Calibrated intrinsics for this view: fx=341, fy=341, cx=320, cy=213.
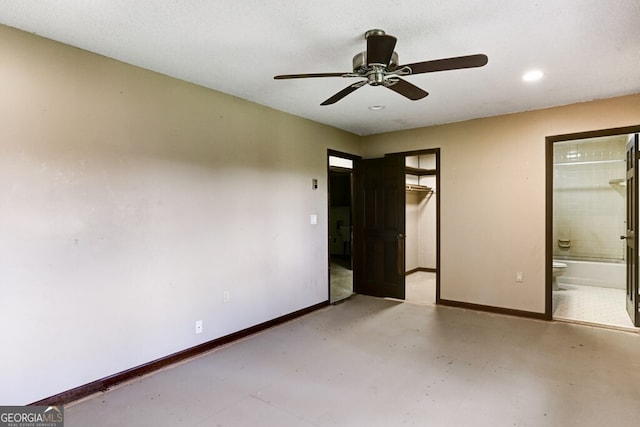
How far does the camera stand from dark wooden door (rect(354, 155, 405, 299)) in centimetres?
494

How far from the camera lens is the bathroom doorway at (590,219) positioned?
5449 millimetres

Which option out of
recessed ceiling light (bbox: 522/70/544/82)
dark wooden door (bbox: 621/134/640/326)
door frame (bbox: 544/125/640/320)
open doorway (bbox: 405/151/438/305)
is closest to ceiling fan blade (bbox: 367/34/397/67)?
recessed ceiling light (bbox: 522/70/544/82)

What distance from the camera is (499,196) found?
426 cm

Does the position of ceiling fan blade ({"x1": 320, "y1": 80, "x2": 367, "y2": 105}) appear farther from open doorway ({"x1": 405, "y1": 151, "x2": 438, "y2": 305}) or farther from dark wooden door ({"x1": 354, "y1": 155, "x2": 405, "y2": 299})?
open doorway ({"x1": 405, "y1": 151, "x2": 438, "y2": 305})

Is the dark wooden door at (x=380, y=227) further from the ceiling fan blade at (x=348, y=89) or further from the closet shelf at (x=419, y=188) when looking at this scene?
the ceiling fan blade at (x=348, y=89)

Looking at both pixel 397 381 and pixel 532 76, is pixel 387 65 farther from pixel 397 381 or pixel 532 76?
pixel 397 381

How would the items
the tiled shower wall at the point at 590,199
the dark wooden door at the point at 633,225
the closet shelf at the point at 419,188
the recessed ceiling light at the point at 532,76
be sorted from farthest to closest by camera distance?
the closet shelf at the point at 419,188, the tiled shower wall at the point at 590,199, the dark wooden door at the point at 633,225, the recessed ceiling light at the point at 532,76

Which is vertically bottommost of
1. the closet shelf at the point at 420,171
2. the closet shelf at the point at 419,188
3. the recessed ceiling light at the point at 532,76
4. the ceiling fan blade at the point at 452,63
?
the closet shelf at the point at 419,188

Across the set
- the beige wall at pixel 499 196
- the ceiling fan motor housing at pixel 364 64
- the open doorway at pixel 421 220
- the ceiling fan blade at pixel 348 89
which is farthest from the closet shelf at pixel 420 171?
the ceiling fan motor housing at pixel 364 64

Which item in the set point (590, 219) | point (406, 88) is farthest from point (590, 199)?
point (406, 88)

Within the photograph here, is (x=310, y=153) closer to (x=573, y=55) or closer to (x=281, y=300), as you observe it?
(x=281, y=300)

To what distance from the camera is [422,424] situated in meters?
2.08

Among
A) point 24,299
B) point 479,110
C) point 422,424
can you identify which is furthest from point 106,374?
point 479,110

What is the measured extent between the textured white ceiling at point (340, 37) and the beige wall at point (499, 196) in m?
0.61
